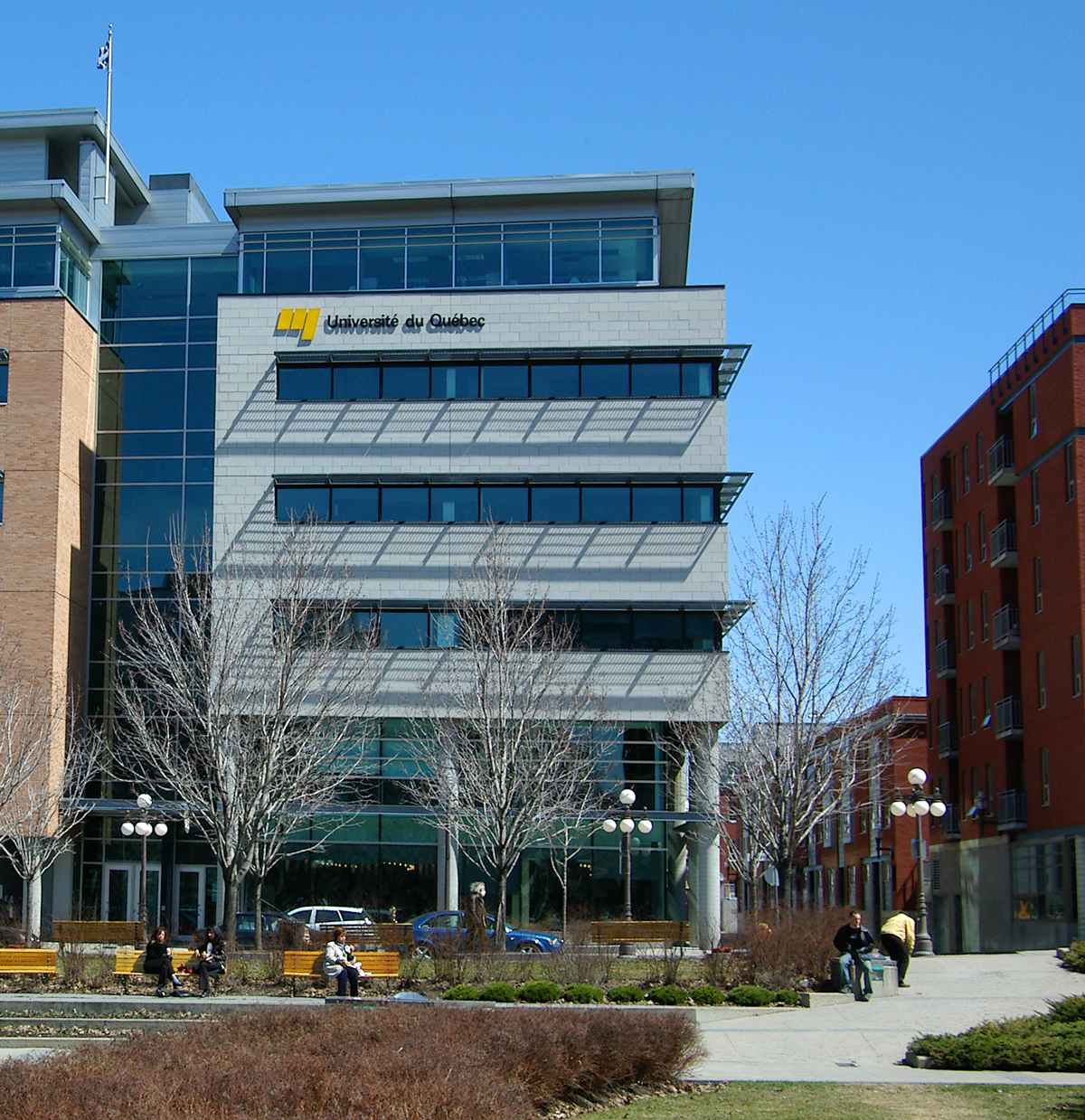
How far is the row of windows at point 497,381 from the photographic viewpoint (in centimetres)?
4666

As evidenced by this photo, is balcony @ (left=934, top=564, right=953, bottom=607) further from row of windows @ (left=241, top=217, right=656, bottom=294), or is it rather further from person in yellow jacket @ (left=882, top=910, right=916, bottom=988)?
person in yellow jacket @ (left=882, top=910, right=916, bottom=988)

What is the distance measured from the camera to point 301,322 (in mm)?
47812

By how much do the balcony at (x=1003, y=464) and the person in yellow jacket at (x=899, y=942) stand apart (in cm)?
2889

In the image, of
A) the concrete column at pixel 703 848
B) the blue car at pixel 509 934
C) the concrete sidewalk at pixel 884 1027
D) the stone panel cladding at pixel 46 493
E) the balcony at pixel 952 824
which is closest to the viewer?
the concrete sidewalk at pixel 884 1027

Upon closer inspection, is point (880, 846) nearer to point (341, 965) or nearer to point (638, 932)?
point (638, 932)

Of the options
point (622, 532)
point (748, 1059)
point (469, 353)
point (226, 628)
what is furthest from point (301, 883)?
point (748, 1059)

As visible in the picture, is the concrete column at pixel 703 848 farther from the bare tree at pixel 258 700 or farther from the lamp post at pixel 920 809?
the bare tree at pixel 258 700

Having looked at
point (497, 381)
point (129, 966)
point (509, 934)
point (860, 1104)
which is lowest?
point (509, 934)

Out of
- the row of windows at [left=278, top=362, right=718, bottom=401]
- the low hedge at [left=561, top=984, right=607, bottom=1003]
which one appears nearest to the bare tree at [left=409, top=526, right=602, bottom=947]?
the row of windows at [left=278, top=362, right=718, bottom=401]

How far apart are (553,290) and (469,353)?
368 centimetres

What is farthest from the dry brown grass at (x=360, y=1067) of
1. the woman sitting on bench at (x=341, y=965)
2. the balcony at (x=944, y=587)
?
the balcony at (x=944, y=587)

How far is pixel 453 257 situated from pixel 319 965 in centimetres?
3034

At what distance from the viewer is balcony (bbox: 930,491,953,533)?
60.2 m

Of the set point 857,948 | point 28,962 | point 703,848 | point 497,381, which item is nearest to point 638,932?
point 857,948
